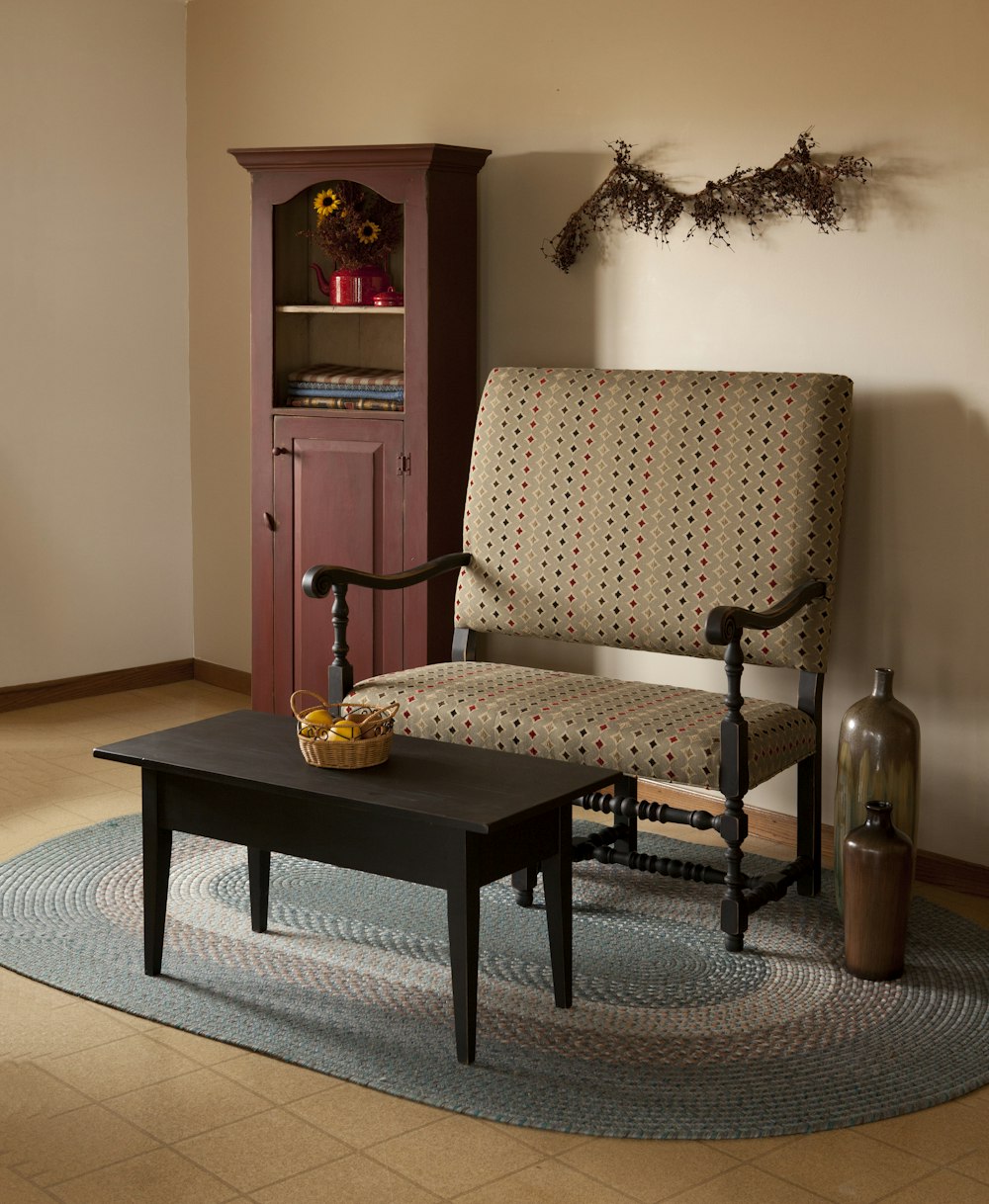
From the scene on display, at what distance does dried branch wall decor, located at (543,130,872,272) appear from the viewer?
374 cm

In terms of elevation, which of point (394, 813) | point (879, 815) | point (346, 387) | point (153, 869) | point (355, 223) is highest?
point (355, 223)

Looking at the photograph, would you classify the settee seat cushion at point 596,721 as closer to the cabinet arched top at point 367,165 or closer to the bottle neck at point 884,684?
the bottle neck at point 884,684

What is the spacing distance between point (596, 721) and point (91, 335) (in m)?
3.09

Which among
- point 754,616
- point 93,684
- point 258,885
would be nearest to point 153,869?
point 258,885

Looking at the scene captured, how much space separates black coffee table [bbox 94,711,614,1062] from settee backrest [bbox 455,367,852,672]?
85 cm

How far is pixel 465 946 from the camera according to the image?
2.71 meters

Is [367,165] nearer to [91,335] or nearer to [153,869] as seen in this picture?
[91,335]

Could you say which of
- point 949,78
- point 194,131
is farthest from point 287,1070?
point 194,131

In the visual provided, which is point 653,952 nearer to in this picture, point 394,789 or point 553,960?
point 553,960

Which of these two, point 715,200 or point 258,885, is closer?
point 258,885

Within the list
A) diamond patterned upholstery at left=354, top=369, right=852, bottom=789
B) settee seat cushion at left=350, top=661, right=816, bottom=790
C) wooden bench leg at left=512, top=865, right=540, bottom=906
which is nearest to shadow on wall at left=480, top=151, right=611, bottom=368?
diamond patterned upholstery at left=354, top=369, right=852, bottom=789

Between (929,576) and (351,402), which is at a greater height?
(351,402)

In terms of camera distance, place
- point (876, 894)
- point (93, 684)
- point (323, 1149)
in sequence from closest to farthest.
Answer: point (323, 1149), point (876, 894), point (93, 684)

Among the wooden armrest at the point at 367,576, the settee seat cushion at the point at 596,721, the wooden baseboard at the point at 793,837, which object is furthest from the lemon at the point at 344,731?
the wooden baseboard at the point at 793,837
